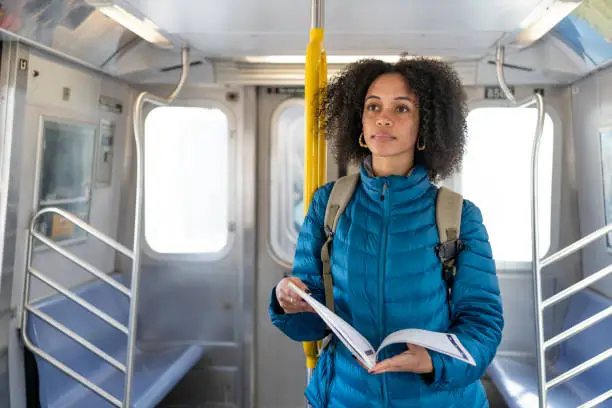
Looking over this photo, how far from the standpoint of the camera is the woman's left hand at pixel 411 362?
1.12 meters

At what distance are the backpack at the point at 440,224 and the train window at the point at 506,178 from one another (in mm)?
1989

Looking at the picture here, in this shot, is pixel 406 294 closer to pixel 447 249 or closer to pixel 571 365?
pixel 447 249

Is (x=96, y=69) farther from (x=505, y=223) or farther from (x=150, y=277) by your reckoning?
(x=505, y=223)

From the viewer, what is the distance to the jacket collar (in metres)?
1.30

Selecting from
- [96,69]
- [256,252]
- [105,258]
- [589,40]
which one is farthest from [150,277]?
[589,40]

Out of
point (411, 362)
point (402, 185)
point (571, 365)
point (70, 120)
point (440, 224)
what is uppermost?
point (70, 120)

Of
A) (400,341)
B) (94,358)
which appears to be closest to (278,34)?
(400,341)

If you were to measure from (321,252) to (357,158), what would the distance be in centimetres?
40

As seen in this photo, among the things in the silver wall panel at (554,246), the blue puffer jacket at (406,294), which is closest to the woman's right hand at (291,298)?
the blue puffer jacket at (406,294)

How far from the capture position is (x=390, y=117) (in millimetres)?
1332

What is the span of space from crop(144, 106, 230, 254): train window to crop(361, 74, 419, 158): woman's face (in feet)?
6.92

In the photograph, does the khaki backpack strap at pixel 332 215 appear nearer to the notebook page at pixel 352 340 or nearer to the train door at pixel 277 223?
the notebook page at pixel 352 340

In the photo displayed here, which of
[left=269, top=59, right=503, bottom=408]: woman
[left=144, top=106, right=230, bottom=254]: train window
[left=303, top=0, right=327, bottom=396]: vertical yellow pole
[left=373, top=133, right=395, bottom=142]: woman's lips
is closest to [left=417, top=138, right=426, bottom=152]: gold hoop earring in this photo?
[left=269, top=59, right=503, bottom=408]: woman

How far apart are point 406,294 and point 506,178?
2.32 m
